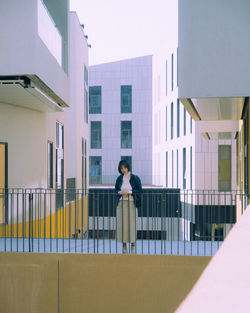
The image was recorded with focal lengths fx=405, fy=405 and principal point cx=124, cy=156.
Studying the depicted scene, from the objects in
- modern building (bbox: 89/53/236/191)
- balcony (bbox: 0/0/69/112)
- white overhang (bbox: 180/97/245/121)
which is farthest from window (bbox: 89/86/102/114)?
balcony (bbox: 0/0/69/112)

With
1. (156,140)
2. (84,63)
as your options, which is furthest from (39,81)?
(156,140)

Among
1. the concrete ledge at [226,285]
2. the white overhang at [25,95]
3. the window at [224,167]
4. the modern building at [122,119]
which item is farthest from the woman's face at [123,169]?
the modern building at [122,119]

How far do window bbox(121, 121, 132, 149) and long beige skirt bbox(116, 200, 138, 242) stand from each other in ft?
103

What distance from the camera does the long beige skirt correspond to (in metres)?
8.60

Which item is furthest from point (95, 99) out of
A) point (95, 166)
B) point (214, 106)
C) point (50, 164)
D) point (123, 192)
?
point (123, 192)

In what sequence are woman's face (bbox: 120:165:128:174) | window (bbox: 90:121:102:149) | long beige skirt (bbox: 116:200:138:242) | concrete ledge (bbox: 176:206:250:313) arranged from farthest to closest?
window (bbox: 90:121:102:149) < long beige skirt (bbox: 116:200:138:242) < woman's face (bbox: 120:165:128:174) < concrete ledge (bbox: 176:206:250:313)

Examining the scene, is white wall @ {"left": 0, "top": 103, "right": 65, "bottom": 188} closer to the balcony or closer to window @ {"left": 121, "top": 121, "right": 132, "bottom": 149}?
the balcony

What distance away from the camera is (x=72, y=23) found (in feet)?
66.7

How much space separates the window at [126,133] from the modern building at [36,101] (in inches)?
750

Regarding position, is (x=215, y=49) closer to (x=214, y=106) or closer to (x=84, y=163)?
(x=214, y=106)

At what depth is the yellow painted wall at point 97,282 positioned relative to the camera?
311 inches

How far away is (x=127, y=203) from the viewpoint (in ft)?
28.5

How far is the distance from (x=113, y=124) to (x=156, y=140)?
5444 mm

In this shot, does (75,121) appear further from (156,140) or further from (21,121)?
(156,140)
